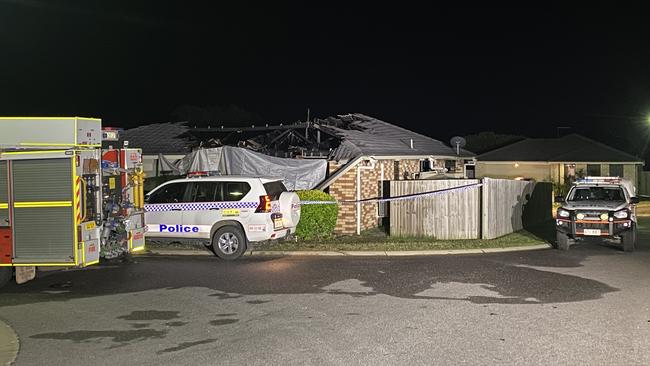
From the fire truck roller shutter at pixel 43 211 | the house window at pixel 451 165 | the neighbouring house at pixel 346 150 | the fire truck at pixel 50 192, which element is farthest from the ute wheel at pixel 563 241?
the fire truck roller shutter at pixel 43 211

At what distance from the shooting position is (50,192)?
10.2m

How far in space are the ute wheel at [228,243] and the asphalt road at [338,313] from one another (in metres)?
0.42

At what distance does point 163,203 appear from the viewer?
14.3 meters

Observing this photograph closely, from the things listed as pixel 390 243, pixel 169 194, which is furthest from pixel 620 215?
pixel 169 194

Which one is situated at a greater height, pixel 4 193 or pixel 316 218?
pixel 4 193

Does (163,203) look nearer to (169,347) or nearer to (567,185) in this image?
(169,347)

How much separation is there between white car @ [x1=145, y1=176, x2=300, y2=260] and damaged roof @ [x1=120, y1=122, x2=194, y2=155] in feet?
29.1

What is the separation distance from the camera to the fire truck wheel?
10.8 m

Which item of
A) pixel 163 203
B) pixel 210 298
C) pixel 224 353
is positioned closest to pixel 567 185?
pixel 163 203

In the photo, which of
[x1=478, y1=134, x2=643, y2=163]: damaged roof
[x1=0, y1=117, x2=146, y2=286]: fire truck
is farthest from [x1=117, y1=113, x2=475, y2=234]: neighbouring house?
[x1=478, y1=134, x2=643, y2=163]: damaged roof

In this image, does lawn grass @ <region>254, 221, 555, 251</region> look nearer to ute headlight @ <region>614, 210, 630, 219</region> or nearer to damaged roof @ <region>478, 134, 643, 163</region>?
ute headlight @ <region>614, 210, 630, 219</region>

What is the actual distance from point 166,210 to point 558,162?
27662 mm

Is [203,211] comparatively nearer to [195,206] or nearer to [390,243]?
[195,206]

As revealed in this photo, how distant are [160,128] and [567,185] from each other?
2051 cm
